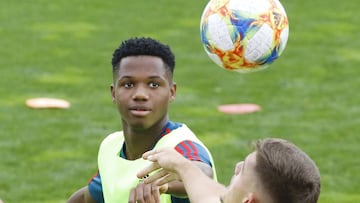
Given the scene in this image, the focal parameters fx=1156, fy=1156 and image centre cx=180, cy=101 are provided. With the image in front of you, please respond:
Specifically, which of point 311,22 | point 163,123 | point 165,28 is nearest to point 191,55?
point 165,28

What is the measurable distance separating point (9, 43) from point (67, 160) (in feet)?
14.2

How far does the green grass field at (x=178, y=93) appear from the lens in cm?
1000

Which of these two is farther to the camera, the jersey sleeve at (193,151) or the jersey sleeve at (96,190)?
the jersey sleeve at (96,190)

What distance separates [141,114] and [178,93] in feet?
18.2

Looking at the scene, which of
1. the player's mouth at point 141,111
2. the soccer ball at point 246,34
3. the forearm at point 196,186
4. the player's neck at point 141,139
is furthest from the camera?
the soccer ball at point 246,34

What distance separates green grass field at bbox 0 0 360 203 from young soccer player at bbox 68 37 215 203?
8.32 ft

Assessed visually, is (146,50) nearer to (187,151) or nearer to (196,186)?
(187,151)

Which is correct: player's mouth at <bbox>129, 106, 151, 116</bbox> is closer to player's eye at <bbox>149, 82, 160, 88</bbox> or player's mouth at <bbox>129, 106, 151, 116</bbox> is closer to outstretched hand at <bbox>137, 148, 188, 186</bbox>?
player's eye at <bbox>149, 82, 160, 88</bbox>

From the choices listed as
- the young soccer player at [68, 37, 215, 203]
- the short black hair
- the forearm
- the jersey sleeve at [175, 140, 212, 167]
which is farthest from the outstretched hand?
the short black hair

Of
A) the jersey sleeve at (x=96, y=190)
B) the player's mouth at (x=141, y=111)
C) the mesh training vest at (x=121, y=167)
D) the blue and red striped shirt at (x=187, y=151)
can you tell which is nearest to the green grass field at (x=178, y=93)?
the jersey sleeve at (x=96, y=190)

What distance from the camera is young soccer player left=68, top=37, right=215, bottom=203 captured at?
6602 mm

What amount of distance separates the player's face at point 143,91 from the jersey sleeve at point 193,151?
219mm

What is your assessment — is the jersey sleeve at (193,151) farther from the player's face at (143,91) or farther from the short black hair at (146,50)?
the short black hair at (146,50)

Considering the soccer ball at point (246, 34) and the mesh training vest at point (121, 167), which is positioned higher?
the soccer ball at point (246, 34)
